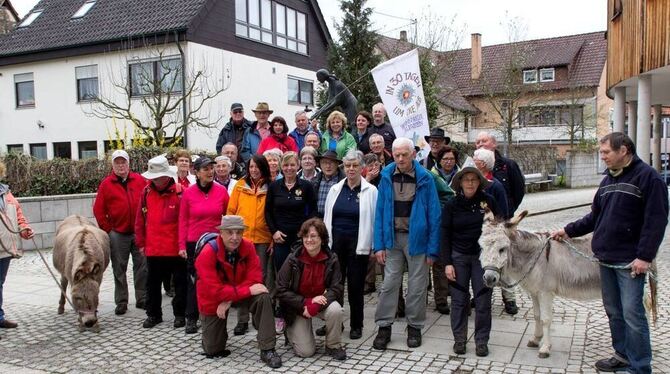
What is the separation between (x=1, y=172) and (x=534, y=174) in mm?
23776

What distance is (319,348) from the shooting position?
5.80 meters

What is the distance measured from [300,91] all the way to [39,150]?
1182cm

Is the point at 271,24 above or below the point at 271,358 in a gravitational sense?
above

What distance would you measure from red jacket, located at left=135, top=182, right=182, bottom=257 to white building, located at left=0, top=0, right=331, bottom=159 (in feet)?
46.5

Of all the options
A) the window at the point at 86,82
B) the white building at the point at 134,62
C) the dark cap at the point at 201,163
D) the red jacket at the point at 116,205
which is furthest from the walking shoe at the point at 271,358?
the window at the point at 86,82

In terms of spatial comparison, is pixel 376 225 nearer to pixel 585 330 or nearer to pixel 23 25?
pixel 585 330

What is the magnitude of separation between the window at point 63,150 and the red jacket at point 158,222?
18.8 metres

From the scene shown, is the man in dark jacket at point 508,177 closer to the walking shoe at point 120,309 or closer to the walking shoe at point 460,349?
the walking shoe at point 460,349

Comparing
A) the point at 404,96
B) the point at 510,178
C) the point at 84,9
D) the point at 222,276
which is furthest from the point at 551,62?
the point at 222,276

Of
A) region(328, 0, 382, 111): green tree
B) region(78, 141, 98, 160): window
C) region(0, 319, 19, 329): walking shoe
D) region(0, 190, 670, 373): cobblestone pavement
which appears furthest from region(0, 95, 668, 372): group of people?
region(78, 141, 98, 160): window

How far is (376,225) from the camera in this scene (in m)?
5.79

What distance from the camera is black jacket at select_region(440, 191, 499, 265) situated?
17.9 feet

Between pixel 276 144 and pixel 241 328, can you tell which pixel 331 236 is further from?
pixel 276 144

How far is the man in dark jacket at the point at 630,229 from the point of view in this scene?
14.6 ft
